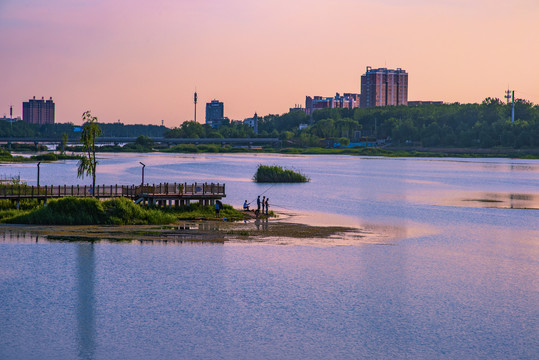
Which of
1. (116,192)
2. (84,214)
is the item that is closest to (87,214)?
(84,214)

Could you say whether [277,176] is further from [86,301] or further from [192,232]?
[86,301]

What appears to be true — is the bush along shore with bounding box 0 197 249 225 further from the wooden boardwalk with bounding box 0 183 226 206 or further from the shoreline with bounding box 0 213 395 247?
the wooden boardwalk with bounding box 0 183 226 206

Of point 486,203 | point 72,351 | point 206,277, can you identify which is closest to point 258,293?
point 206,277

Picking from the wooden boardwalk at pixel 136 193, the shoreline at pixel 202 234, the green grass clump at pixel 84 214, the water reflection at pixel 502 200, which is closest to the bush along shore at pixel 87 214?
the green grass clump at pixel 84 214

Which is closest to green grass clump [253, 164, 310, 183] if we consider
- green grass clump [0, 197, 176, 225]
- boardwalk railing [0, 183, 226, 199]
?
boardwalk railing [0, 183, 226, 199]

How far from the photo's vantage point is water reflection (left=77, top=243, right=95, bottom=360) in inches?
1062

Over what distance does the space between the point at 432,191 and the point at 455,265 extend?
6332 cm

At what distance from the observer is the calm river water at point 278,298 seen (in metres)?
27.2

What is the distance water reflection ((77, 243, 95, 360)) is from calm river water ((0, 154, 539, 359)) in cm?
9

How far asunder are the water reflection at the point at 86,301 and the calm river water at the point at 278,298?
9cm

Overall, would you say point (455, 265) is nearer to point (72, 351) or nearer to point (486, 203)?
point (72, 351)

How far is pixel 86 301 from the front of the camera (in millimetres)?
32938

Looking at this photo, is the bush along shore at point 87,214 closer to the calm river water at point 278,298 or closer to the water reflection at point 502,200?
the calm river water at point 278,298

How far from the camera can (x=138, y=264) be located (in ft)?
135
